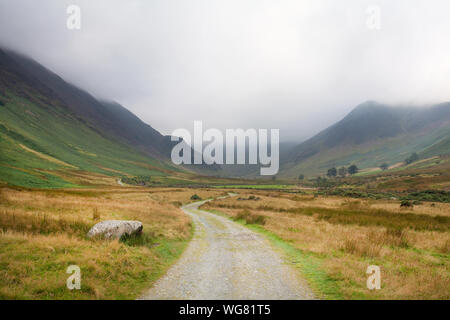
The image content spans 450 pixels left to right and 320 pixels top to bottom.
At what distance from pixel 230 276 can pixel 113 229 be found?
323 inches

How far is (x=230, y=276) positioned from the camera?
10.6 metres

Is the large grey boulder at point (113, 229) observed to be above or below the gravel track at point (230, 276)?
above

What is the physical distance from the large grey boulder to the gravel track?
390cm

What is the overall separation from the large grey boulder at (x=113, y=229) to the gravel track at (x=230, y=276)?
12.8 ft

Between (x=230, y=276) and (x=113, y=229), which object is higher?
(x=113, y=229)

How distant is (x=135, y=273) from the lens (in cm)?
1032

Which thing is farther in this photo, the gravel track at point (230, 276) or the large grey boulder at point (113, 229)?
the large grey boulder at point (113, 229)

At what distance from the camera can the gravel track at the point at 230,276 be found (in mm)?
8602

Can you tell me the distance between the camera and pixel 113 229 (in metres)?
14.7

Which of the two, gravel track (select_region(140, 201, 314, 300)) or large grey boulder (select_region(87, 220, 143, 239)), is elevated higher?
large grey boulder (select_region(87, 220, 143, 239))

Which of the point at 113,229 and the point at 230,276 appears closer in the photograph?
the point at 230,276

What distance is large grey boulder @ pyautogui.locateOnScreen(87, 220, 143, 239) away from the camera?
14250 mm
